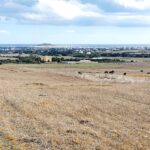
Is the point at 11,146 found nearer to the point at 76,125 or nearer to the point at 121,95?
the point at 76,125

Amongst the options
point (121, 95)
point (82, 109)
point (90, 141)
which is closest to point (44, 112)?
point (82, 109)

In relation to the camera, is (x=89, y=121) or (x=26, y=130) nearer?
(x=26, y=130)

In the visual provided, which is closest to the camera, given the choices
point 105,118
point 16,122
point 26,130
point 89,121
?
point 26,130

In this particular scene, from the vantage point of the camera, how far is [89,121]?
75.1 feet

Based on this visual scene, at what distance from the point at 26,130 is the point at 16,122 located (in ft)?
6.88

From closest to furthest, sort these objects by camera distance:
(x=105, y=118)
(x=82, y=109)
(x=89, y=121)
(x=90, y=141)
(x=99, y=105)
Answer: (x=90, y=141)
(x=89, y=121)
(x=105, y=118)
(x=82, y=109)
(x=99, y=105)

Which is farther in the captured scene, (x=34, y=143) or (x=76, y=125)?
(x=76, y=125)

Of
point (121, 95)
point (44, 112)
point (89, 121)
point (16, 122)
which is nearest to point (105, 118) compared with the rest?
point (89, 121)

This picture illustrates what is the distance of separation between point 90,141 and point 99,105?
1307 cm

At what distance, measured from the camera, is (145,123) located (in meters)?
23.5

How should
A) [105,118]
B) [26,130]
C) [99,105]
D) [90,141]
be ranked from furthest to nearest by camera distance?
[99,105], [105,118], [26,130], [90,141]

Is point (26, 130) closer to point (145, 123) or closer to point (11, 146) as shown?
point (11, 146)

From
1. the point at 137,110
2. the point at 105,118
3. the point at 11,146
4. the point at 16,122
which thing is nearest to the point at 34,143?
the point at 11,146

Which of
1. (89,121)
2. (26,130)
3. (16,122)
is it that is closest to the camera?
Answer: (26,130)
